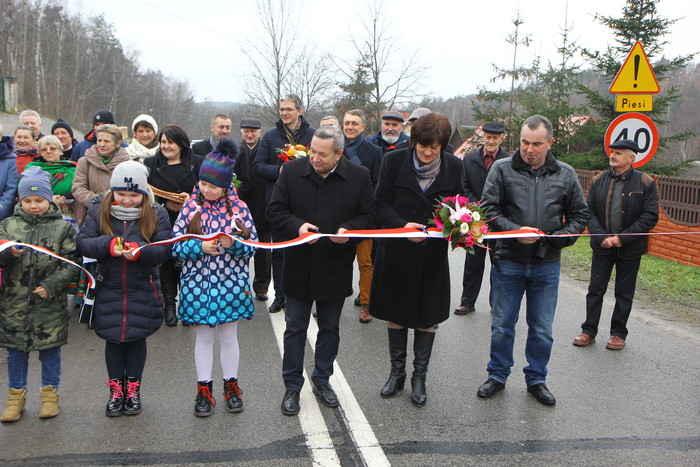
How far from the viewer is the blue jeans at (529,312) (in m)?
4.94

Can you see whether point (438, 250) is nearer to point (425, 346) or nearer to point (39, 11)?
point (425, 346)

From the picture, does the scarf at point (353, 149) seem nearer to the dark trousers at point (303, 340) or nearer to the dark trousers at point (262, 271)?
the dark trousers at point (262, 271)

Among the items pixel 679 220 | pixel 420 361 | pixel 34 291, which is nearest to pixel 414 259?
pixel 420 361

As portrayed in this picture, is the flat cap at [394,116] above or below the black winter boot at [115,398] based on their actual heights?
above

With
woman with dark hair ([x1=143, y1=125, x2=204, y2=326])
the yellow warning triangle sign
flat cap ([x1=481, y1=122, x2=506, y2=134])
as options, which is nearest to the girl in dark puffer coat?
woman with dark hair ([x1=143, y1=125, x2=204, y2=326])

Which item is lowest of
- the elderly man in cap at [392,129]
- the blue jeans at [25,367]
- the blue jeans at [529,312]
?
the blue jeans at [25,367]

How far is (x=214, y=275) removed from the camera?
448cm

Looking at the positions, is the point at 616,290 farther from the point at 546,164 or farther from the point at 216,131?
the point at 216,131

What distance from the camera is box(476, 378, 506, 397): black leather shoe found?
193 inches

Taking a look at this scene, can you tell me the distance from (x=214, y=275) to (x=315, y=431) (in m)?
1.32

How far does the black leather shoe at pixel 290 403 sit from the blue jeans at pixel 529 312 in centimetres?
164

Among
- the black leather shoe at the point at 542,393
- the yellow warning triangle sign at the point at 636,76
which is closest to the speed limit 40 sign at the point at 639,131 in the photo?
the yellow warning triangle sign at the point at 636,76

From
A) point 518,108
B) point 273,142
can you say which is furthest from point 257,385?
point 518,108

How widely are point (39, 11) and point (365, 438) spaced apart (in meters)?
64.7
